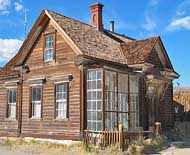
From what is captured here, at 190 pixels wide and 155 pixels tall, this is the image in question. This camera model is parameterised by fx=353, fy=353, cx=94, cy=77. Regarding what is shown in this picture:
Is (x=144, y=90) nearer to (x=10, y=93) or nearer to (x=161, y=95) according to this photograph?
(x=161, y=95)

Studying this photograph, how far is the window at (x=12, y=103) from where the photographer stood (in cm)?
2417

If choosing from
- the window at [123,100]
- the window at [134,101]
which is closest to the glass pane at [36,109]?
the window at [123,100]

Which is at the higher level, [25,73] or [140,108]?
[25,73]

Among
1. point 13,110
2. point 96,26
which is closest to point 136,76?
point 96,26

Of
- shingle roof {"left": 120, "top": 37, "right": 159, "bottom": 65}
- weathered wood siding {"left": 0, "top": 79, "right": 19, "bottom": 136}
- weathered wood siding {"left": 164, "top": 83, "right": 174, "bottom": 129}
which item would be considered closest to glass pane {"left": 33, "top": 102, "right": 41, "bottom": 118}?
weathered wood siding {"left": 0, "top": 79, "right": 19, "bottom": 136}

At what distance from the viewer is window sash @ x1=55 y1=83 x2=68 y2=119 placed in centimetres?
1995

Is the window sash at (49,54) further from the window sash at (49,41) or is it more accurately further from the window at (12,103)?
the window at (12,103)

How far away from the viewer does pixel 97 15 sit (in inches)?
1029

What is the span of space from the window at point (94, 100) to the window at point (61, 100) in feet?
5.34

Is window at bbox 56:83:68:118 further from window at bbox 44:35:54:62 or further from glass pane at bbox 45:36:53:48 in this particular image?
glass pane at bbox 45:36:53:48

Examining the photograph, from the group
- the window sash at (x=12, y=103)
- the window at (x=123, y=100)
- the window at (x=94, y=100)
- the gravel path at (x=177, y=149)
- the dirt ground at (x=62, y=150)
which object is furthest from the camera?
the window sash at (x=12, y=103)

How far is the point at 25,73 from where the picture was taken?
23.1m

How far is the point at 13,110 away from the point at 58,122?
5351 millimetres

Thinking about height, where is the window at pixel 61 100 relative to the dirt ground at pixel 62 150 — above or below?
above
